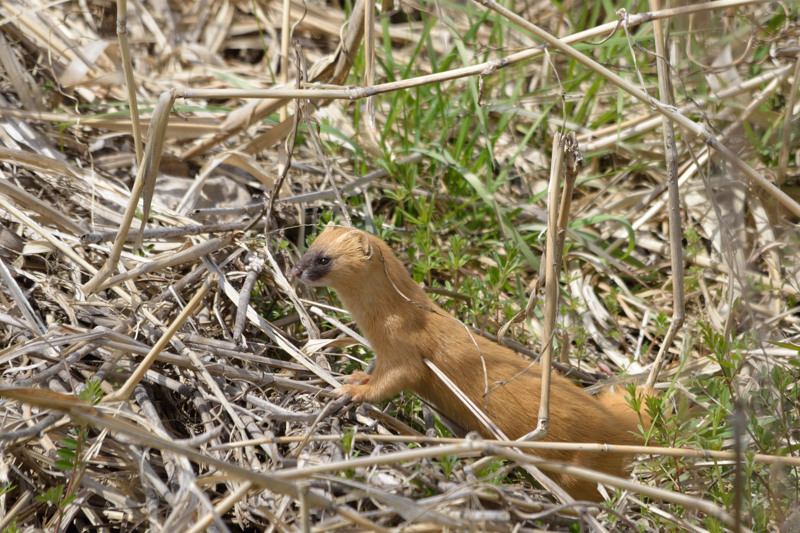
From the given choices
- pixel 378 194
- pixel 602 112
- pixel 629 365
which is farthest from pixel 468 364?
pixel 602 112

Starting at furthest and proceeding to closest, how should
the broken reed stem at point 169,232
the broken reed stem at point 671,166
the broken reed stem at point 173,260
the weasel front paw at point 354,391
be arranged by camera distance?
the broken reed stem at point 169,232 < the broken reed stem at point 173,260 < the weasel front paw at point 354,391 < the broken reed stem at point 671,166

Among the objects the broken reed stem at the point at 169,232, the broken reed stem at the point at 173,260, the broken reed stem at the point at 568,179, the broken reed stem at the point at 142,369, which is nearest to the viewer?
the broken reed stem at the point at 568,179

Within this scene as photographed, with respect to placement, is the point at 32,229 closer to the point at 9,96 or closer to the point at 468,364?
the point at 9,96

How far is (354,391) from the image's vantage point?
9.95ft

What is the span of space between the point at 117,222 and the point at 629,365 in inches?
120

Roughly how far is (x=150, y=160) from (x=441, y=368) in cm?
163

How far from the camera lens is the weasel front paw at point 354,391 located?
3.03 meters

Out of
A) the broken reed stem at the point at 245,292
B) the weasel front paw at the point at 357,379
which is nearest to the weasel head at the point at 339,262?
the broken reed stem at the point at 245,292

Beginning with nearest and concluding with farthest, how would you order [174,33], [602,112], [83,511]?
1. [83,511]
2. [602,112]
3. [174,33]

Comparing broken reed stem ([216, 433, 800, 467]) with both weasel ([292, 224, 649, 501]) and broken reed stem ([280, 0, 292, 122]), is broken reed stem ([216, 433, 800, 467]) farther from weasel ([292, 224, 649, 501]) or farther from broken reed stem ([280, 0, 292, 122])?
broken reed stem ([280, 0, 292, 122])

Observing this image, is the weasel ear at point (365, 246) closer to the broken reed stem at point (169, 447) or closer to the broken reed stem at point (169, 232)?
the broken reed stem at point (169, 232)

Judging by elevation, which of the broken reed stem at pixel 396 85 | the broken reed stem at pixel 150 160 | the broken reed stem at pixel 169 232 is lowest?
the broken reed stem at pixel 169 232

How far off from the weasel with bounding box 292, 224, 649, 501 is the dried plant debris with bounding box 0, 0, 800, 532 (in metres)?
0.19

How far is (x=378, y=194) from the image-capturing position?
4.62 m
